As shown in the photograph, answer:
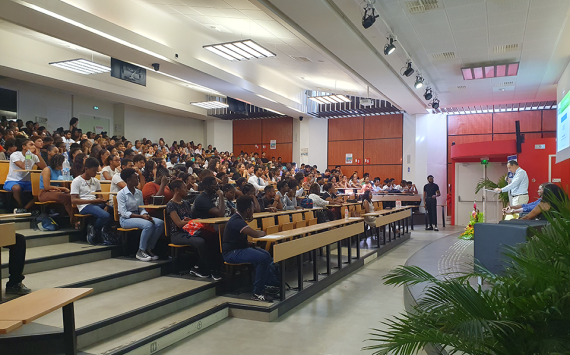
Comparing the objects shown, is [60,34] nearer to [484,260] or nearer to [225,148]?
[484,260]

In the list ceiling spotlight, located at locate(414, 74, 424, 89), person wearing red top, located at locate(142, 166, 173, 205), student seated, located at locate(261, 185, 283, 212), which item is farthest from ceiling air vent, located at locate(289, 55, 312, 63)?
person wearing red top, located at locate(142, 166, 173, 205)

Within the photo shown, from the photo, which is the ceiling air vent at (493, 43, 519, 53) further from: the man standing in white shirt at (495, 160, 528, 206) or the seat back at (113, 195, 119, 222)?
the seat back at (113, 195, 119, 222)

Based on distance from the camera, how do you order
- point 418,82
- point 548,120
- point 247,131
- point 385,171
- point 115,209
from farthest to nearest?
1. point 247,131
2. point 385,171
3. point 548,120
4. point 418,82
5. point 115,209

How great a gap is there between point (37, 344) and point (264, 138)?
48.8 ft

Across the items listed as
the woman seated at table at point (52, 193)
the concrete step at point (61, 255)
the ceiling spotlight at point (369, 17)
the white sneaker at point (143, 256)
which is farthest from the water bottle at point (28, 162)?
the ceiling spotlight at point (369, 17)

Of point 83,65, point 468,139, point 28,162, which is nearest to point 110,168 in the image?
point 28,162

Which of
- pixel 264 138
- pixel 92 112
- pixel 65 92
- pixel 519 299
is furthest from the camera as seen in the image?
pixel 264 138

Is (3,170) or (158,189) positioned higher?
(3,170)

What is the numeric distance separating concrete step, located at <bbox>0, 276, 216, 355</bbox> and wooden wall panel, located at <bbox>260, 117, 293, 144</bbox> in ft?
41.4

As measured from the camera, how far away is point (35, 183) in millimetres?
5633

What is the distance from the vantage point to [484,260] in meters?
4.39

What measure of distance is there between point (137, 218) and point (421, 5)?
5.06 metres

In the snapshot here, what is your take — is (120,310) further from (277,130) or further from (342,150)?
(277,130)

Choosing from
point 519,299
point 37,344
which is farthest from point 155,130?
point 519,299
